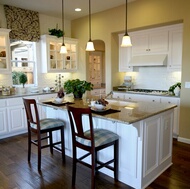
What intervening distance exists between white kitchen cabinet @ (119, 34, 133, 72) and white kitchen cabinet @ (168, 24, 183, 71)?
1.07 meters

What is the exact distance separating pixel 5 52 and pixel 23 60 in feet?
2.61

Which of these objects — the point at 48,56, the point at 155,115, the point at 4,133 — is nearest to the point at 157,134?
the point at 155,115

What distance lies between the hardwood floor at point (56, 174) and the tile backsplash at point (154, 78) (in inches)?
69.9

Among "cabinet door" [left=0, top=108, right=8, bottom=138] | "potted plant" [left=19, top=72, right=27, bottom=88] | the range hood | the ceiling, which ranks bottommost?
"cabinet door" [left=0, top=108, right=8, bottom=138]

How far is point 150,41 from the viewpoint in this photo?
187 inches

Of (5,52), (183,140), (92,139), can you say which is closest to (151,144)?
(92,139)

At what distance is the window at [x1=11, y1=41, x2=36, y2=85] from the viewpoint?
16.9ft

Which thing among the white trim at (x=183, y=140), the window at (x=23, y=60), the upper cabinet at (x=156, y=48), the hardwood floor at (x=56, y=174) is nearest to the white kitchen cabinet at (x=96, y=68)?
the upper cabinet at (x=156, y=48)

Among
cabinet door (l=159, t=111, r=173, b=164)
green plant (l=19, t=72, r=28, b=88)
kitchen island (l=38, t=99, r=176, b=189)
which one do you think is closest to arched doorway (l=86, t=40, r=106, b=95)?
green plant (l=19, t=72, r=28, b=88)

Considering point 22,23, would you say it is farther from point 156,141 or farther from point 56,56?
point 156,141

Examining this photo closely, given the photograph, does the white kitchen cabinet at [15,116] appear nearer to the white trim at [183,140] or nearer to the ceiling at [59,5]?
the ceiling at [59,5]

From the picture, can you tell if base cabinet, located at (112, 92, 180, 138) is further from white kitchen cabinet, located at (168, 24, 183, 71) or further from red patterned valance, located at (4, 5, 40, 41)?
red patterned valance, located at (4, 5, 40, 41)

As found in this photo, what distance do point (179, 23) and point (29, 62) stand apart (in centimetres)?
386

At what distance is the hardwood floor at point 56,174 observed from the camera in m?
2.55
